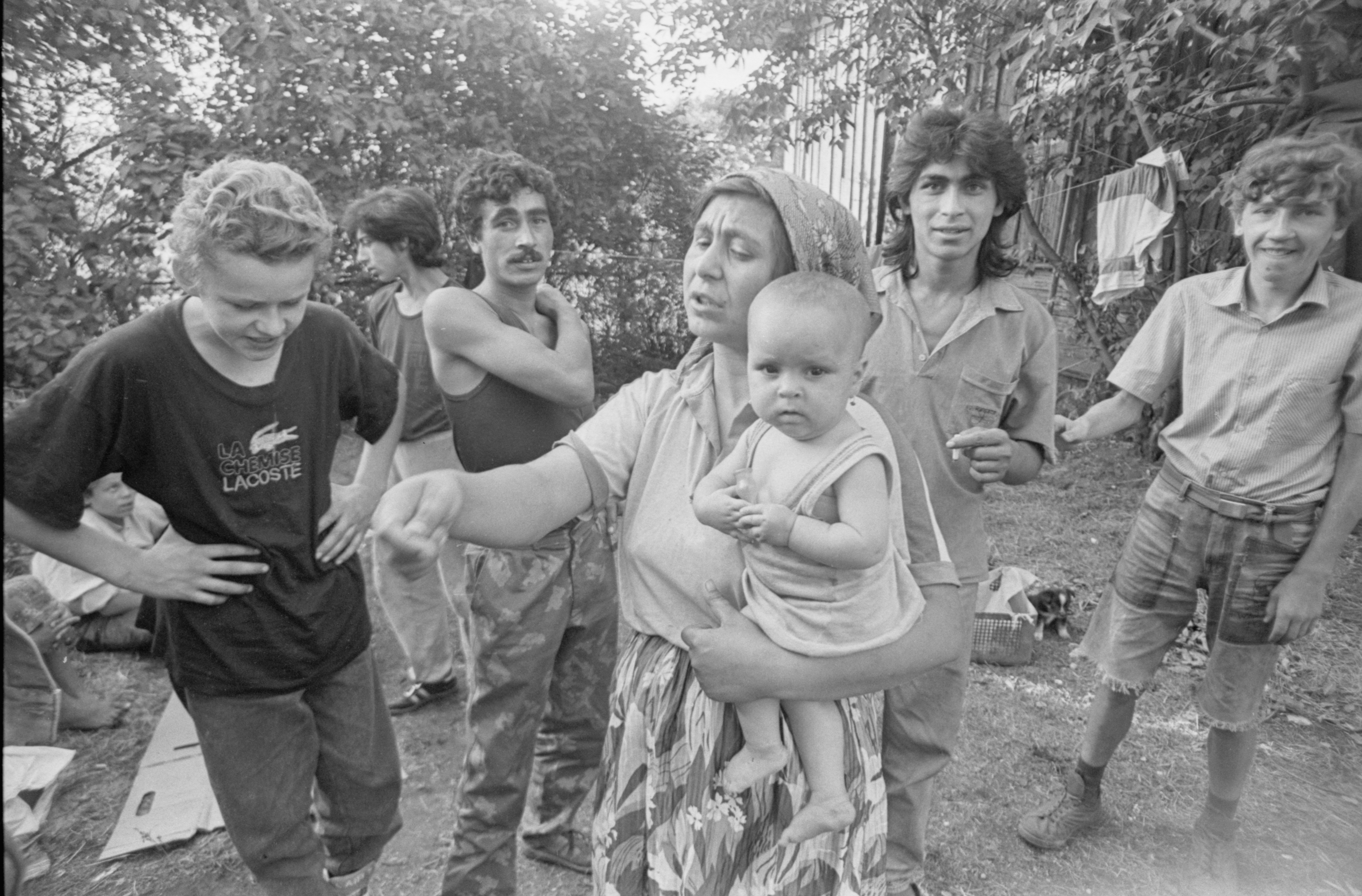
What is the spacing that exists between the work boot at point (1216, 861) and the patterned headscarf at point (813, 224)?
2.31 m

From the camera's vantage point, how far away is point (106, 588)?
13.3 ft

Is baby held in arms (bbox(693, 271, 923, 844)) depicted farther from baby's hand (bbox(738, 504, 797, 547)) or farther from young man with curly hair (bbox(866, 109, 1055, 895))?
young man with curly hair (bbox(866, 109, 1055, 895))

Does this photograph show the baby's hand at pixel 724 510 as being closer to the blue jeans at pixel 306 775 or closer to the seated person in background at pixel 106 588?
the blue jeans at pixel 306 775

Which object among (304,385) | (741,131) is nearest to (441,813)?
(304,385)

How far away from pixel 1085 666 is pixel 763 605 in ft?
10.8

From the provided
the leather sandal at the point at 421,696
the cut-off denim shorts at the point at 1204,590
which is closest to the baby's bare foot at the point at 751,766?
the cut-off denim shorts at the point at 1204,590

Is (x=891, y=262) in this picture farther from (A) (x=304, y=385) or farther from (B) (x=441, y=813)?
(B) (x=441, y=813)

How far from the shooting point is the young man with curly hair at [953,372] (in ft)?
7.66

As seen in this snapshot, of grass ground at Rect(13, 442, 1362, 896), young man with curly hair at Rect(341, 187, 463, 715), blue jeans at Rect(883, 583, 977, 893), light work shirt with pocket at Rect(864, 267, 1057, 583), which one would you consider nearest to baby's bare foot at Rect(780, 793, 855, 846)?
blue jeans at Rect(883, 583, 977, 893)

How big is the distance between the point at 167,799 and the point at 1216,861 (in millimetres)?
3493

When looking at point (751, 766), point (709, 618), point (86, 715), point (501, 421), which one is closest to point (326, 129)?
point (86, 715)

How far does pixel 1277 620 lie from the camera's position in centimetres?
249

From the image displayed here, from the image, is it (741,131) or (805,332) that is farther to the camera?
(741,131)

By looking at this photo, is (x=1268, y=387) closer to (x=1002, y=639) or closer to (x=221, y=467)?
(x=1002, y=639)
